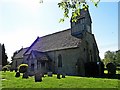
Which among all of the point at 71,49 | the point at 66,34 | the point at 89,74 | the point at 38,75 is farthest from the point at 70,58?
the point at 38,75

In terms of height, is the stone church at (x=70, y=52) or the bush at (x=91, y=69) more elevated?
the stone church at (x=70, y=52)

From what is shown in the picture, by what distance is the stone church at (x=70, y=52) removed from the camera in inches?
1576

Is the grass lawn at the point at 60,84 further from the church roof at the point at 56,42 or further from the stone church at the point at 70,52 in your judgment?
the church roof at the point at 56,42

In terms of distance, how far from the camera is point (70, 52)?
40.7 m

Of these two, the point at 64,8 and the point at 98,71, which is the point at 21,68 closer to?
the point at 98,71

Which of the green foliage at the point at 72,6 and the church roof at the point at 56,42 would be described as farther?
the church roof at the point at 56,42

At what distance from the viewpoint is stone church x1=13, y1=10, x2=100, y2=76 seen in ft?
131

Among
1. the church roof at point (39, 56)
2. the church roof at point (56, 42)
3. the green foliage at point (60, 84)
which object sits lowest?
the green foliage at point (60, 84)

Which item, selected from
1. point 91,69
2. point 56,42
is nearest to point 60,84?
point 91,69

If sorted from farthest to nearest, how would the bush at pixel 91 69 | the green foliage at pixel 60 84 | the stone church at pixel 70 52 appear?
the stone church at pixel 70 52
the bush at pixel 91 69
the green foliage at pixel 60 84

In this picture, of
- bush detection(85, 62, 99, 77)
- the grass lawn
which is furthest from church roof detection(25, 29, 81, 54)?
the grass lawn

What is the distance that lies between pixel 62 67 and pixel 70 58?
3.18m

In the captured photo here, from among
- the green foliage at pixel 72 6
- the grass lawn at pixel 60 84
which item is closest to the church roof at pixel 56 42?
the grass lawn at pixel 60 84

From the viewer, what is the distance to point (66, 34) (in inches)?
1837
